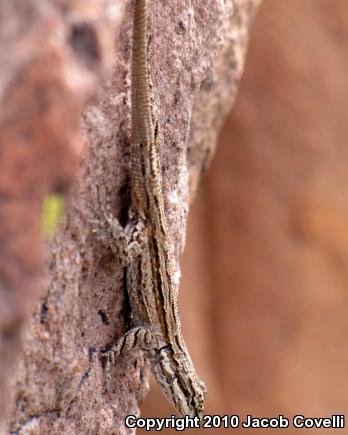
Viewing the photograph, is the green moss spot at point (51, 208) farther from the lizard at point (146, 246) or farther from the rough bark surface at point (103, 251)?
the lizard at point (146, 246)

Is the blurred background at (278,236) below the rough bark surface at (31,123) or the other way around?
the other way around

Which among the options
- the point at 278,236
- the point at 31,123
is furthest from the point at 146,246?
the point at 278,236

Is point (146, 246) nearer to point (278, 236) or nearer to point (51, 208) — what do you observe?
point (51, 208)

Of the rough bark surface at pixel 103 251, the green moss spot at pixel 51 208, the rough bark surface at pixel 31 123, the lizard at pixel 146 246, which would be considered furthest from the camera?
the lizard at pixel 146 246

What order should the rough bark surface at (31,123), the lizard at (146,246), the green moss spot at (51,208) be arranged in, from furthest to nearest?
the lizard at (146,246)
the green moss spot at (51,208)
the rough bark surface at (31,123)

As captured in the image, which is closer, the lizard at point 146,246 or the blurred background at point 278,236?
the lizard at point 146,246

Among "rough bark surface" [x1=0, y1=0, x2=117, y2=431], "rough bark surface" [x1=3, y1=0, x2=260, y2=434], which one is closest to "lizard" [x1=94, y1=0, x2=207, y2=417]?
"rough bark surface" [x1=3, y1=0, x2=260, y2=434]

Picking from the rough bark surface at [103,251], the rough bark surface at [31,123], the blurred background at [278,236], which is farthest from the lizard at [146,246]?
the blurred background at [278,236]
